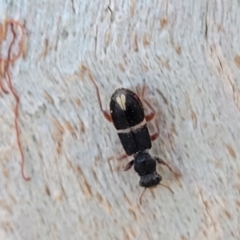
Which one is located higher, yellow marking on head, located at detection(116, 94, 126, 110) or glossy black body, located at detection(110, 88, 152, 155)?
yellow marking on head, located at detection(116, 94, 126, 110)

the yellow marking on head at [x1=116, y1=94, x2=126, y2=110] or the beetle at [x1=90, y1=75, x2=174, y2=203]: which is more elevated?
the yellow marking on head at [x1=116, y1=94, x2=126, y2=110]

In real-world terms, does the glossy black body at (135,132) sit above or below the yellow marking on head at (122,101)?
below

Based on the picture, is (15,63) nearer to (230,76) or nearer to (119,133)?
(119,133)

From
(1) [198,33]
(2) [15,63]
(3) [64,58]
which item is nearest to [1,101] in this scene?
(2) [15,63]

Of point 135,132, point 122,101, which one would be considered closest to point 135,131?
point 135,132

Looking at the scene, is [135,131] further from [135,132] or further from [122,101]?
[122,101]
